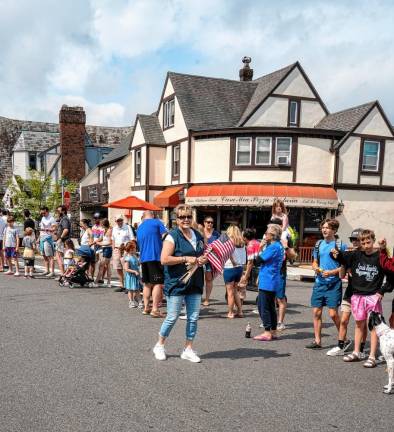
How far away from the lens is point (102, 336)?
6.32 meters

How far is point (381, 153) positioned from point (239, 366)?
18.1 metres

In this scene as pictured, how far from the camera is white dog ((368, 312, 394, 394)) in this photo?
452cm

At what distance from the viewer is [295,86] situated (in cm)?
2183

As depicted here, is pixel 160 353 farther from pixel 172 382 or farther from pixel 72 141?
pixel 72 141

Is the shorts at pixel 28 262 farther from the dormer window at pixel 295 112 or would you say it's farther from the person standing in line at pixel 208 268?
the dormer window at pixel 295 112

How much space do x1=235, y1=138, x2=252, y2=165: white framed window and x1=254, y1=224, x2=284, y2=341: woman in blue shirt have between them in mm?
13934

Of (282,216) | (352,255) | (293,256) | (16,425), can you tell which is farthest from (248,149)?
(16,425)

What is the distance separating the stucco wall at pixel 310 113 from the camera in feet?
72.3

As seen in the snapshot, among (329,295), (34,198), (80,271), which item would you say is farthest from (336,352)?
(34,198)

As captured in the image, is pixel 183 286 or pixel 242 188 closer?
pixel 183 286

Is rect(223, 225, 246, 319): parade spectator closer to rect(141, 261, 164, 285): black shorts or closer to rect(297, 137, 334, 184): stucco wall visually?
rect(141, 261, 164, 285): black shorts

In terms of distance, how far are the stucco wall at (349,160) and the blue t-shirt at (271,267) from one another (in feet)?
48.6

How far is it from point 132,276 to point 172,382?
13.4 feet

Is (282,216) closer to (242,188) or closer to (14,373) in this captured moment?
(14,373)
